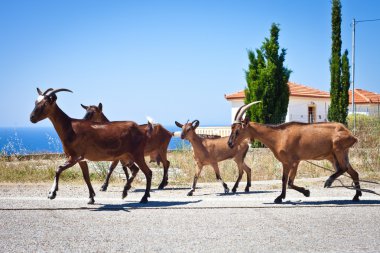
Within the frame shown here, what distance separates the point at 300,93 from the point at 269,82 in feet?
37.6

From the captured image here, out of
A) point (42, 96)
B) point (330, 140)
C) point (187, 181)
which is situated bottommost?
point (187, 181)

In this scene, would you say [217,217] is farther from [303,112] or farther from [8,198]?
[303,112]

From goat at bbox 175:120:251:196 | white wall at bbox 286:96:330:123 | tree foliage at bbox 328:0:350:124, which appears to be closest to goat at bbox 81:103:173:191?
goat at bbox 175:120:251:196

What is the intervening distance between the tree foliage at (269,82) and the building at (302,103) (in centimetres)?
809

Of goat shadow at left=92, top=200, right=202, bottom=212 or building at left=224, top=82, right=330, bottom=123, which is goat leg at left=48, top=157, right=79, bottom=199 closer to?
goat shadow at left=92, top=200, right=202, bottom=212

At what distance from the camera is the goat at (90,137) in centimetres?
1050

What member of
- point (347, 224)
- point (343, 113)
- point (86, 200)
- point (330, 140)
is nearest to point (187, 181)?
point (86, 200)

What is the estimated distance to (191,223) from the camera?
8.42 meters

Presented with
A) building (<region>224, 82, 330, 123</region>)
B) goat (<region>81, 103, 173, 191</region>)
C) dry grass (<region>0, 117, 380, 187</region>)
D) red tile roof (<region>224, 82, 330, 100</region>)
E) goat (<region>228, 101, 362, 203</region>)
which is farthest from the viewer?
red tile roof (<region>224, 82, 330, 100</region>)

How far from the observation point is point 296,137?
11.0m

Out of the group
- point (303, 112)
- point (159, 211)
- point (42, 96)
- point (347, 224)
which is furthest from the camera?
point (303, 112)

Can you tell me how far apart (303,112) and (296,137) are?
3285 centimetres

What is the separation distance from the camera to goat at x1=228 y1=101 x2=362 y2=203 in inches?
421

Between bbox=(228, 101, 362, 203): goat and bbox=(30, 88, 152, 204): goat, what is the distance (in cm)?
217
